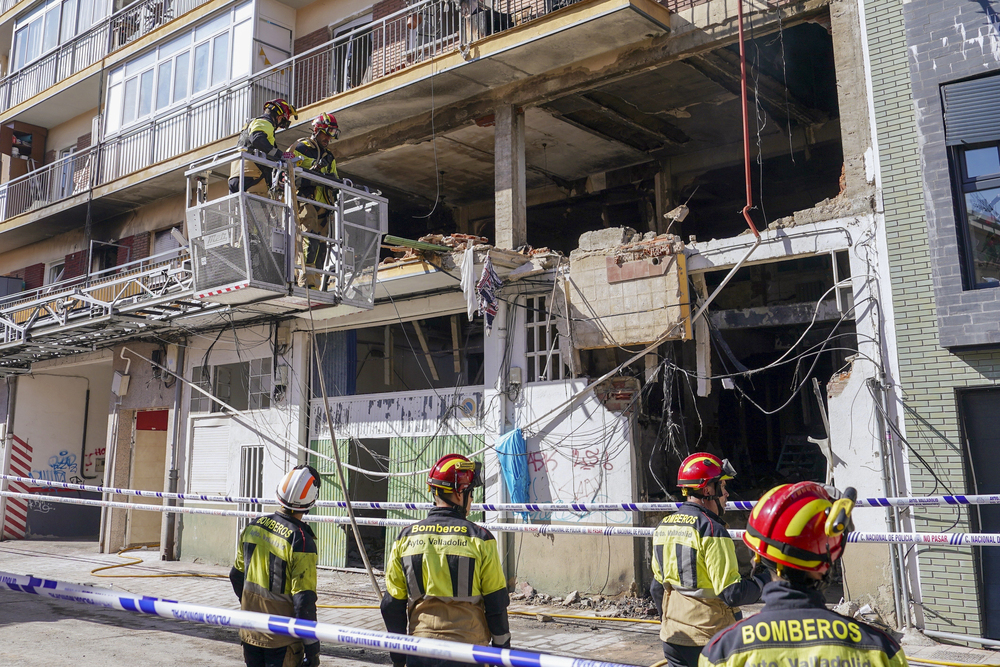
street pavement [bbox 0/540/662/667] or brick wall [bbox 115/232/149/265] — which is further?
brick wall [bbox 115/232/149/265]

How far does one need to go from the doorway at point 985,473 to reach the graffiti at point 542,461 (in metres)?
4.93

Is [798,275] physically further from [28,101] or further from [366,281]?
[28,101]

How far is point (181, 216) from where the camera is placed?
55.5 ft

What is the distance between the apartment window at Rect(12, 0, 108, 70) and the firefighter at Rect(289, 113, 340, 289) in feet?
43.7

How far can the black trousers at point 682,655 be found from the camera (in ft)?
13.9

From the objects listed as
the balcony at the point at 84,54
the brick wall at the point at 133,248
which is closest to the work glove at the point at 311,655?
the brick wall at the point at 133,248

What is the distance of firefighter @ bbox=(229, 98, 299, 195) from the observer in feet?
31.7

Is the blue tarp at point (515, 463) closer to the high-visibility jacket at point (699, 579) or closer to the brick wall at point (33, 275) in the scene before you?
the high-visibility jacket at point (699, 579)

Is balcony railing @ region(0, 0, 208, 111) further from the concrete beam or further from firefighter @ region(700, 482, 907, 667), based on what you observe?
firefighter @ region(700, 482, 907, 667)

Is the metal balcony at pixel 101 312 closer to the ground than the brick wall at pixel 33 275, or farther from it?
closer to the ground

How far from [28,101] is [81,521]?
442 inches

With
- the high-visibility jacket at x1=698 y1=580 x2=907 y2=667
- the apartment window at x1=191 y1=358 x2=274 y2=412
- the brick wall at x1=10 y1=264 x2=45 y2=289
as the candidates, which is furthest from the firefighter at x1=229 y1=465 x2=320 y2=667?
the brick wall at x1=10 y1=264 x2=45 y2=289

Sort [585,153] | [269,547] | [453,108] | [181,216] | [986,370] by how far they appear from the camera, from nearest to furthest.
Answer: [269,547] < [986,370] < [453,108] < [585,153] < [181,216]

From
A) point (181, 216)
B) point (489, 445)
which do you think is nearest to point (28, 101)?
point (181, 216)
